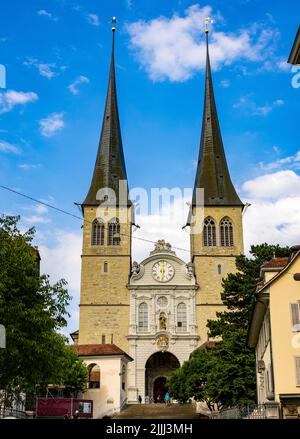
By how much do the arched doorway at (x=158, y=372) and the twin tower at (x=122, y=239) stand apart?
4.54 m

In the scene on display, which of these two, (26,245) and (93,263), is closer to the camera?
(26,245)

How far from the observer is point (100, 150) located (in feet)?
233

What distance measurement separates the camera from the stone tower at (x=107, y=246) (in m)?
61.7

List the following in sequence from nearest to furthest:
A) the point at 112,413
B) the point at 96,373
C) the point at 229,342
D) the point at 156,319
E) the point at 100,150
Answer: the point at 229,342 → the point at 112,413 → the point at 96,373 → the point at 156,319 → the point at 100,150

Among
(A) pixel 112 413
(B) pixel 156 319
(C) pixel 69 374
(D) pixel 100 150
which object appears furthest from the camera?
(D) pixel 100 150

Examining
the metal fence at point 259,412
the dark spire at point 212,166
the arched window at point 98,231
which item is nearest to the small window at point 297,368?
the metal fence at point 259,412

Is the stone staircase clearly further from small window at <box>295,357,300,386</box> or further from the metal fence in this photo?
small window at <box>295,357,300,386</box>

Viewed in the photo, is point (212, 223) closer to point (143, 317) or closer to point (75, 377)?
point (143, 317)

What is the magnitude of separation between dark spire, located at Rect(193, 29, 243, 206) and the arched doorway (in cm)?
1721

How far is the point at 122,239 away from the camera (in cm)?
6544

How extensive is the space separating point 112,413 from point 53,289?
27.9 metres

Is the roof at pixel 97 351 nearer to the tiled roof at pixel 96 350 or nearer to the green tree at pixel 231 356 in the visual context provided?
the tiled roof at pixel 96 350

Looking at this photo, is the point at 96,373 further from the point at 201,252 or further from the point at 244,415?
the point at 244,415

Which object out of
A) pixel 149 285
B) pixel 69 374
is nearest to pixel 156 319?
pixel 149 285
